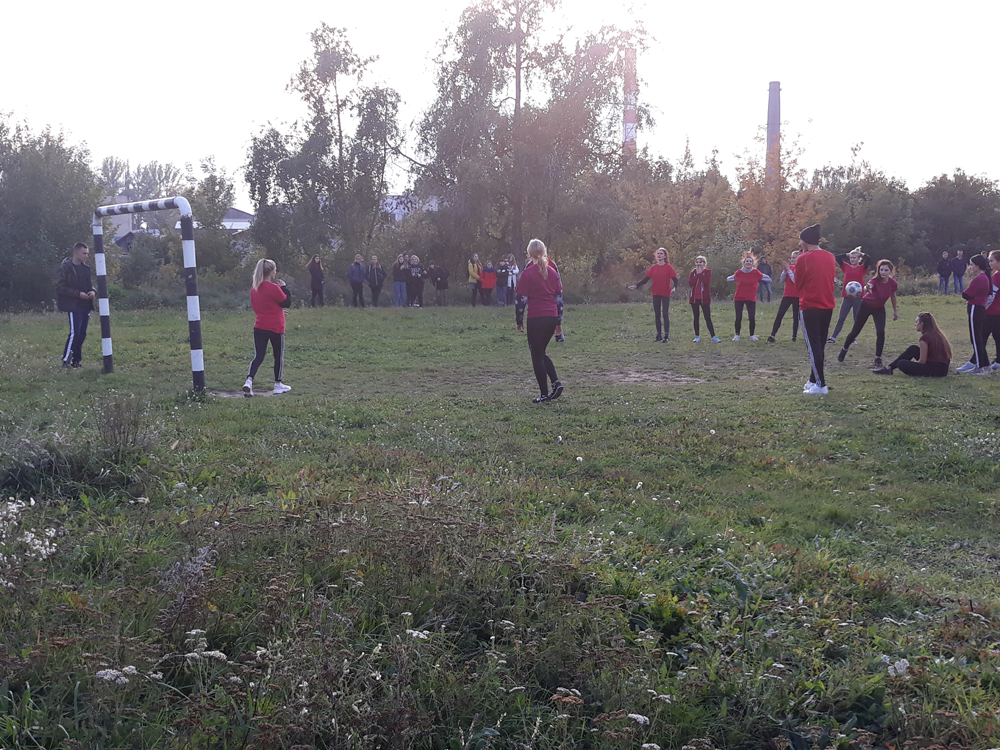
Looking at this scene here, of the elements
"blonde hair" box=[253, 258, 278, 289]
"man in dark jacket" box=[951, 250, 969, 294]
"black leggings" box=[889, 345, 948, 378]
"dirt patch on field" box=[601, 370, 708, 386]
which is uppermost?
"man in dark jacket" box=[951, 250, 969, 294]

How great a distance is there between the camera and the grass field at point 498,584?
3.16 meters

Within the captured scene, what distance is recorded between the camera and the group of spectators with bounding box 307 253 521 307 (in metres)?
31.1

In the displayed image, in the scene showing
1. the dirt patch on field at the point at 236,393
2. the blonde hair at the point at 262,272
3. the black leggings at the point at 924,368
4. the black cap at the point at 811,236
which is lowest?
the dirt patch on field at the point at 236,393

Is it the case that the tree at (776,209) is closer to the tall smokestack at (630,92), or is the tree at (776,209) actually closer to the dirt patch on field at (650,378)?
the tall smokestack at (630,92)

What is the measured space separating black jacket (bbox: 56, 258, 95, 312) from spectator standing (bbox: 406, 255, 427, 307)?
18454 mm

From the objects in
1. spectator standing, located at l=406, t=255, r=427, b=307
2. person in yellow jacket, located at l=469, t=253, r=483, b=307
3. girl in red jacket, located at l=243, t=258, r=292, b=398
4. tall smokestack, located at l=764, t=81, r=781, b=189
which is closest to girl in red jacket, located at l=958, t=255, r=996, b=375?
girl in red jacket, located at l=243, t=258, r=292, b=398

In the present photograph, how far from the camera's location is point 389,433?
896 centimetres

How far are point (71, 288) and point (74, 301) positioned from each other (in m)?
0.24

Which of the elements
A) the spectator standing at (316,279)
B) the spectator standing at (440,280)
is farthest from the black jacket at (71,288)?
the spectator standing at (440,280)

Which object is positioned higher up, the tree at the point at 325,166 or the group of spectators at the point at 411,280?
the tree at the point at 325,166

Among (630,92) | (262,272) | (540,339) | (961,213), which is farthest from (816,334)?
(961,213)

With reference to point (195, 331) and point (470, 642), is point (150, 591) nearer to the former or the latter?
point (470, 642)

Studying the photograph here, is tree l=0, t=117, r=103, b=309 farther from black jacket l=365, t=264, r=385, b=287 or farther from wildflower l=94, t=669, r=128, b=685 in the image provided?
wildflower l=94, t=669, r=128, b=685

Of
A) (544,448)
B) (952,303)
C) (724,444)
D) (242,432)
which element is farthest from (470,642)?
(952,303)
